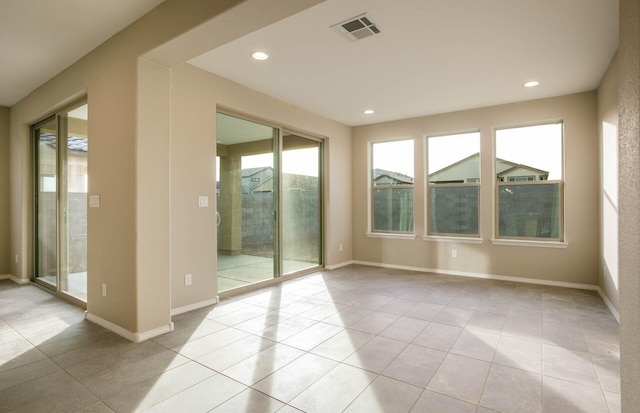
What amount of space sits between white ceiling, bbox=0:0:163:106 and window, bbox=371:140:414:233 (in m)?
4.61

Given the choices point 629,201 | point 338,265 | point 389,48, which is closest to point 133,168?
point 389,48

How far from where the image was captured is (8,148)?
207 inches

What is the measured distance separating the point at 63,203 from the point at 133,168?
213 centimetres

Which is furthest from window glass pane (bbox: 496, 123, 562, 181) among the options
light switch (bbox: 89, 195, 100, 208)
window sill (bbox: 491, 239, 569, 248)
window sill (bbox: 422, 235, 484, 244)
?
light switch (bbox: 89, 195, 100, 208)

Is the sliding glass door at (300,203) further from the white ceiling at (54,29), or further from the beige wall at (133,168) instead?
the white ceiling at (54,29)

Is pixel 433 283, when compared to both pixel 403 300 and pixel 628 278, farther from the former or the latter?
pixel 628 278

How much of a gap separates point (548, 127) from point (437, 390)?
14.9 feet

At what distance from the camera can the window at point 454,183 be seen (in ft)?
18.1

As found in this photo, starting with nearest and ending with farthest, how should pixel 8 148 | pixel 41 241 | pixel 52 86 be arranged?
pixel 52 86 → pixel 41 241 → pixel 8 148

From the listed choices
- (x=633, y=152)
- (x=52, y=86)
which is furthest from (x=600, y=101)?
(x=52, y=86)

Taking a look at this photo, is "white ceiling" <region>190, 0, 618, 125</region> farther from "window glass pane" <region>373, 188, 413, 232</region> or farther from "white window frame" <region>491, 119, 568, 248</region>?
"window glass pane" <region>373, 188, 413, 232</region>

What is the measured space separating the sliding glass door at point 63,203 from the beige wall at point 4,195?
81 centimetres

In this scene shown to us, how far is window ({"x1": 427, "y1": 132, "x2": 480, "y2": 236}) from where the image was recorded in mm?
5504

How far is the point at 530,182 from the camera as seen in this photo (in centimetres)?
505
